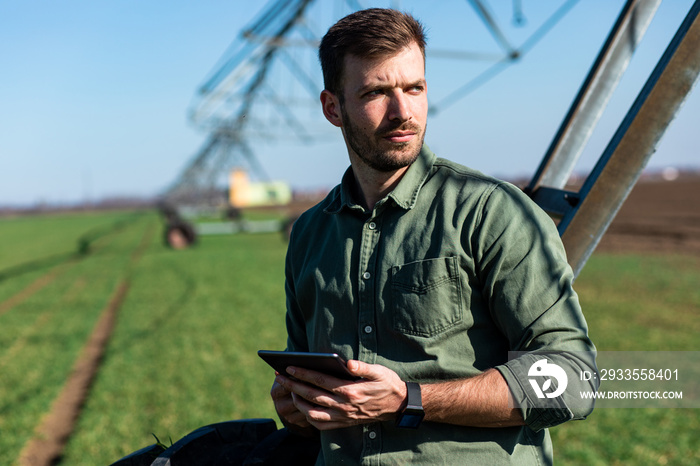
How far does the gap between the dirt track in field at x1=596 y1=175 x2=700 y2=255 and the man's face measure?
18.4 metres

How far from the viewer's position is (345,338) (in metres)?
1.65

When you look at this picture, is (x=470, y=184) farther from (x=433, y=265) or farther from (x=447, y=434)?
(x=447, y=434)

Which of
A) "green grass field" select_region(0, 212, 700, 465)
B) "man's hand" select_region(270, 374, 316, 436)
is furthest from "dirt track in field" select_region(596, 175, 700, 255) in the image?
"man's hand" select_region(270, 374, 316, 436)

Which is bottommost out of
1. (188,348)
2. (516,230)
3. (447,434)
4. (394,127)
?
(188,348)

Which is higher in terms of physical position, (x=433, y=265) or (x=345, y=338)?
(x=433, y=265)

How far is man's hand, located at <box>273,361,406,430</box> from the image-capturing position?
1396 millimetres

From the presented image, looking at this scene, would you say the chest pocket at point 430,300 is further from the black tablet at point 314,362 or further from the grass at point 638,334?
the grass at point 638,334

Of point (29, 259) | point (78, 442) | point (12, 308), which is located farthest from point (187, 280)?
point (29, 259)

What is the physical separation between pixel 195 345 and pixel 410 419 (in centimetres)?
763

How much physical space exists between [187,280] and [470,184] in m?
14.3

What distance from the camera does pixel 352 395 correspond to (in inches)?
55.0

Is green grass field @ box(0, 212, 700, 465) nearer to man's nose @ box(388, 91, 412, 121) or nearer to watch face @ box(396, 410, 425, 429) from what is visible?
A: watch face @ box(396, 410, 425, 429)

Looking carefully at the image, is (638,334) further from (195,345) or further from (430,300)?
(430,300)

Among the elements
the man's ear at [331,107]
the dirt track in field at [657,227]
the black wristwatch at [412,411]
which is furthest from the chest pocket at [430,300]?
the dirt track in field at [657,227]
